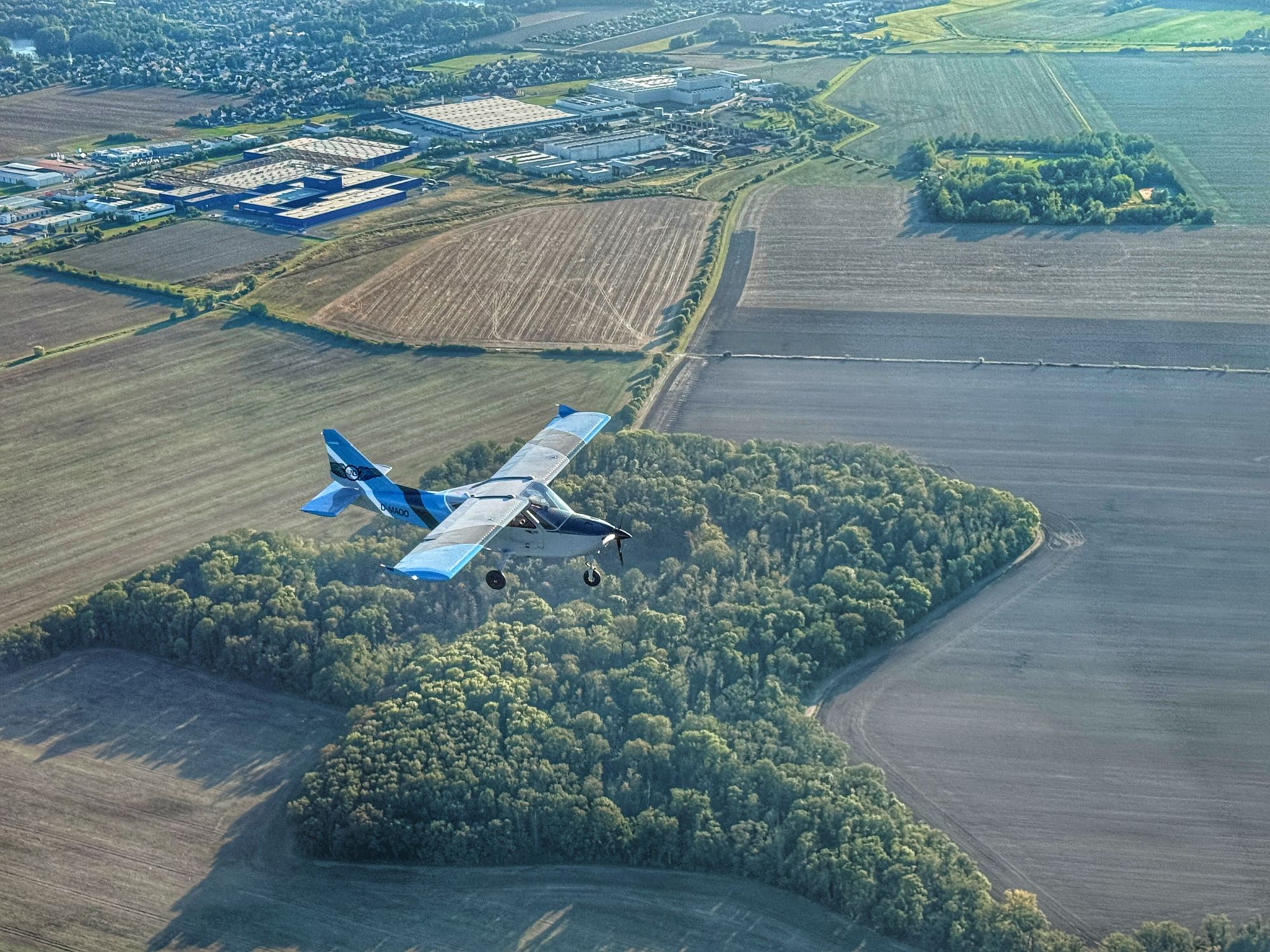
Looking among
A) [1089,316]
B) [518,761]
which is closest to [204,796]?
[518,761]

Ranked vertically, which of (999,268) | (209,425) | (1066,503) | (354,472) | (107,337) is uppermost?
(354,472)

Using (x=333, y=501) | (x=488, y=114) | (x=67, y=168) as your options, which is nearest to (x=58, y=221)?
(x=67, y=168)

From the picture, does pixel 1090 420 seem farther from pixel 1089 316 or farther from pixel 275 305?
pixel 275 305

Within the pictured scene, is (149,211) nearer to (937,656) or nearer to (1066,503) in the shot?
(1066,503)

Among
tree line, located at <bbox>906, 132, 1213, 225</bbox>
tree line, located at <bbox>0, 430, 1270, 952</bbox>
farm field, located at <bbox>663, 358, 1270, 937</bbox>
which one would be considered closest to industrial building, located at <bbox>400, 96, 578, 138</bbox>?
tree line, located at <bbox>906, 132, 1213, 225</bbox>

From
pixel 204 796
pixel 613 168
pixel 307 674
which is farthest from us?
pixel 613 168

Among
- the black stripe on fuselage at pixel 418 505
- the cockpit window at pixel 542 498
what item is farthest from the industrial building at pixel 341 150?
the cockpit window at pixel 542 498
